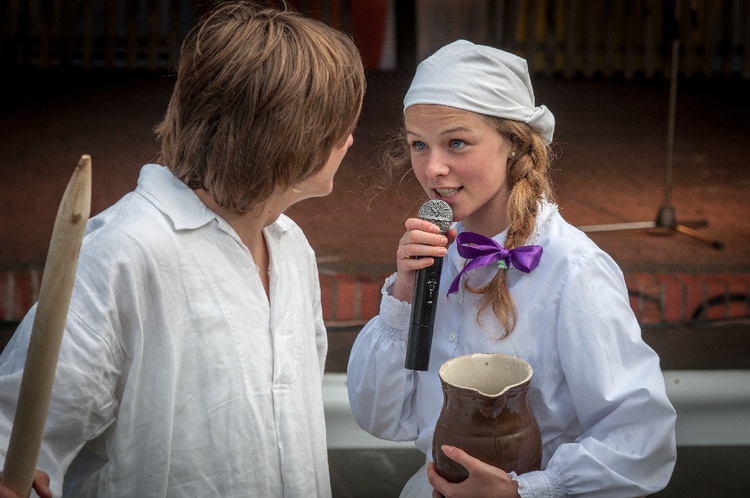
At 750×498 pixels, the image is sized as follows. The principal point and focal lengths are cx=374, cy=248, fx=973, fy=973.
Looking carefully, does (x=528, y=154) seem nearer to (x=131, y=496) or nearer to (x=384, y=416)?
(x=384, y=416)

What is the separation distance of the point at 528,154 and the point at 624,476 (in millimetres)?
608

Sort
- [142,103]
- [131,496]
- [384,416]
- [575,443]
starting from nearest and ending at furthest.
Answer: [131,496]
[575,443]
[384,416]
[142,103]

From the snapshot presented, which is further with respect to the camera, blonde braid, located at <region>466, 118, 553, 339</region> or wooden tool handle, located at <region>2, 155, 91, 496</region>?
blonde braid, located at <region>466, 118, 553, 339</region>

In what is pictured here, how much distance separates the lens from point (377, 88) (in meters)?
7.54

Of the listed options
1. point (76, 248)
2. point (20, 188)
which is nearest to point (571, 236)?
point (76, 248)

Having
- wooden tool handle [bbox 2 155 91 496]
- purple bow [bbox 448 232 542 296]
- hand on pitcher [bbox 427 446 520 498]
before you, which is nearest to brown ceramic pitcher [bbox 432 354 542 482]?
hand on pitcher [bbox 427 446 520 498]

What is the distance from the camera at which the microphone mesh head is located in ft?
5.59

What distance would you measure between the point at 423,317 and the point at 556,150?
485cm

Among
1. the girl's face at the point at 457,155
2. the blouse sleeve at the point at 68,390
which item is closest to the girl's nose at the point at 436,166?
the girl's face at the point at 457,155

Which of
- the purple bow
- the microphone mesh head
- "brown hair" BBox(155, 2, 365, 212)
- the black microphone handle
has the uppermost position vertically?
"brown hair" BBox(155, 2, 365, 212)

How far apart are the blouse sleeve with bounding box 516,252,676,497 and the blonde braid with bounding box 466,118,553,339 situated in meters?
0.11

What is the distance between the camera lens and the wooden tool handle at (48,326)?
2.70 feet

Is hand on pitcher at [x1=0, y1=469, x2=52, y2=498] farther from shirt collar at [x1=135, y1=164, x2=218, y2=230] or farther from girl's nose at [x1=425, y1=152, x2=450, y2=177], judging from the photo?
girl's nose at [x1=425, y1=152, x2=450, y2=177]

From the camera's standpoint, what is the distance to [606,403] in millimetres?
1611
